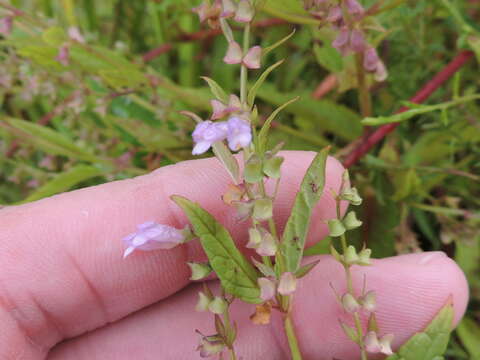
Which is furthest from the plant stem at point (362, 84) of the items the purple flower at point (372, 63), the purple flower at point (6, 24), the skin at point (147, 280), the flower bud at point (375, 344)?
the purple flower at point (6, 24)

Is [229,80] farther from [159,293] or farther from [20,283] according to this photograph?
[20,283]

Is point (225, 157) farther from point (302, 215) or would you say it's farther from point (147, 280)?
point (147, 280)

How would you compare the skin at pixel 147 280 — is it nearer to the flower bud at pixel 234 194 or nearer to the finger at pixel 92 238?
the finger at pixel 92 238

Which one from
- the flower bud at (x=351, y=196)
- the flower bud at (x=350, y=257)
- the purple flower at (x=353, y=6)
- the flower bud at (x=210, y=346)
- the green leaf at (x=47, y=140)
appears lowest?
the flower bud at (x=210, y=346)

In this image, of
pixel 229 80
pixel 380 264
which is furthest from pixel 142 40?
pixel 380 264

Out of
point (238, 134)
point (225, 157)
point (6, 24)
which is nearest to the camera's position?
point (238, 134)

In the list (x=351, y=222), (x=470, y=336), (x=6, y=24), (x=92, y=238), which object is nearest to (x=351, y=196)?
(x=351, y=222)

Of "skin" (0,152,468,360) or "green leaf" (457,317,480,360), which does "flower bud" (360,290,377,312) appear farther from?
"green leaf" (457,317,480,360)

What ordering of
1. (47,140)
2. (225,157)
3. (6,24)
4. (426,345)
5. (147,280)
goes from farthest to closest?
(47,140)
(6,24)
(147,280)
(426,345)
(225,157)

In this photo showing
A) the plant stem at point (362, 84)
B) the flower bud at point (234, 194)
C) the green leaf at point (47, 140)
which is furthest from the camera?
the green leaf at point (47, 140)
